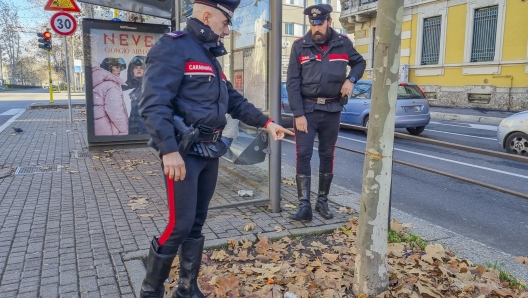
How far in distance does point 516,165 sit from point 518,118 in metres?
1.26

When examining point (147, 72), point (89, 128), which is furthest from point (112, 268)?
point (89, 128)

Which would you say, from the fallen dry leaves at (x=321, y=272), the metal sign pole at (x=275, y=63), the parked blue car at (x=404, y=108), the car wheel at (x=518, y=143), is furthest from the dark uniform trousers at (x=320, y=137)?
the parked blue car at (x=404, y=108)

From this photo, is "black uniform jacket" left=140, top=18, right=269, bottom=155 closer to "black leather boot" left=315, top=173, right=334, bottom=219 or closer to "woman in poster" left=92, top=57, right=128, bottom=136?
"black leather boot" left=315, top=173, right=334, bottom=219

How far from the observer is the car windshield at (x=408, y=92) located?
12.3 meters

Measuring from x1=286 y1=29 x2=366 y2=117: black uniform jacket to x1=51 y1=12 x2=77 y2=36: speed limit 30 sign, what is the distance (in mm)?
9141

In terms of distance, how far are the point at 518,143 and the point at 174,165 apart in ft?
28.7

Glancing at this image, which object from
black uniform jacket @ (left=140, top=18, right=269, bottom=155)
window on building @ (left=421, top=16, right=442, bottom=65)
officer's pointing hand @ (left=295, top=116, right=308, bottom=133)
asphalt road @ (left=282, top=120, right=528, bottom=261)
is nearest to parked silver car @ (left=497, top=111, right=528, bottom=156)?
asphalt road @ (left=282, top=120, right=528, bottom=261)

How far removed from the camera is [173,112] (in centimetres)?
242

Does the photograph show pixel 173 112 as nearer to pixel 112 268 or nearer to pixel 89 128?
pixel 112 268

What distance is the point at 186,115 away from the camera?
8.07 ft

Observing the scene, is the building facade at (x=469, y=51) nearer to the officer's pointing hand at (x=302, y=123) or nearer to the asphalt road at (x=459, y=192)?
the asphalt road at (x=459, y=192)

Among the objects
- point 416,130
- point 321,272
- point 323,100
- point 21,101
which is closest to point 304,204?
point 323,100

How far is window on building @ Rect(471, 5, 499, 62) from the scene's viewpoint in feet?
66.8

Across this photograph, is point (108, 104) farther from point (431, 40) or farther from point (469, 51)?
point (431, 40)
